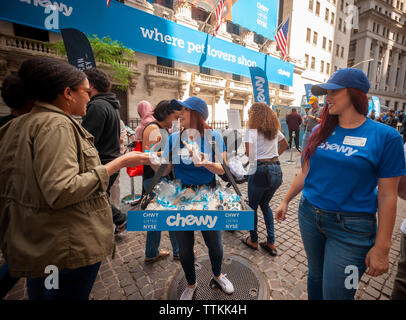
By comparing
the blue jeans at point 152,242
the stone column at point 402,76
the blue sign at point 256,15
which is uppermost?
the stone column at point 402,76

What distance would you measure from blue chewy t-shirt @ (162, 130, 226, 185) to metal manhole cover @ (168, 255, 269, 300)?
51.9 inches

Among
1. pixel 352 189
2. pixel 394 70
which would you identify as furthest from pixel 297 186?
pixel 394 70

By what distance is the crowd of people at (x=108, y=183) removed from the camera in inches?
41.6

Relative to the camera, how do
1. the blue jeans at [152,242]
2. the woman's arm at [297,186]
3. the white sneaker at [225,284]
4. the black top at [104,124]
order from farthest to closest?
the blue jeans at [152,242] < the black top at [104,124] < the white sneaker at [225,284] < the woman's arm at [297,186]

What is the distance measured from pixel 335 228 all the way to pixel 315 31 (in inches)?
1421

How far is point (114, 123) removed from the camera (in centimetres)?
278

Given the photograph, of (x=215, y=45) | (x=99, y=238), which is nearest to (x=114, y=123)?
(x=99, y=238)

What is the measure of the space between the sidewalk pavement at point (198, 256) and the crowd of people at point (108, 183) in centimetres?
60

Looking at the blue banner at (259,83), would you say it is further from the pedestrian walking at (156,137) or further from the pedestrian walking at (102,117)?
the pedestrian walking at (102,117)

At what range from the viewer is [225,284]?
228 cm

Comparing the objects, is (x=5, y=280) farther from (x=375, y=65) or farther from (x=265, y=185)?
(x=375, y=65)

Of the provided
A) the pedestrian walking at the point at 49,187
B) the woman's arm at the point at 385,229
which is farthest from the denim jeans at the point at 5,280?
the woman's arm at the point at 385,229

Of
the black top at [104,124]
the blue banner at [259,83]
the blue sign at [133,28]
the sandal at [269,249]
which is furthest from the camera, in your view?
the blue sign at [133,28]

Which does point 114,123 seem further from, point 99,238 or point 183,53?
point 183,53
